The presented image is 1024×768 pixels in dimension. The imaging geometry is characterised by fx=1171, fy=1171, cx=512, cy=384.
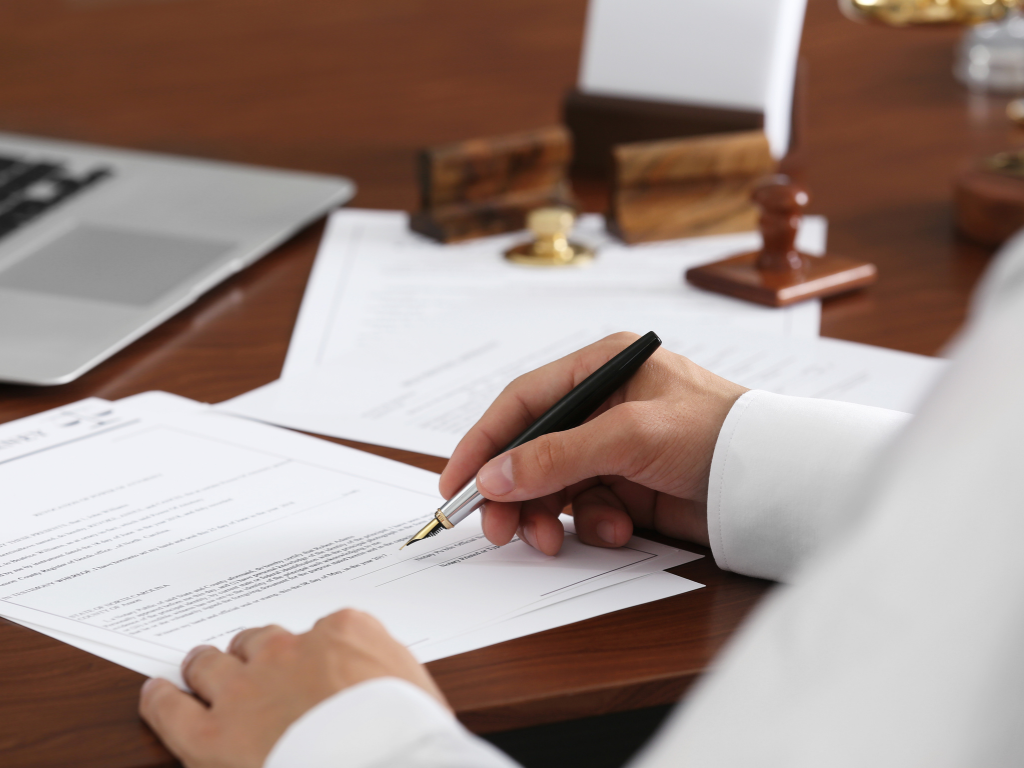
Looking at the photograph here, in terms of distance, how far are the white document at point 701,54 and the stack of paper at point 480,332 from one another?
175 mm

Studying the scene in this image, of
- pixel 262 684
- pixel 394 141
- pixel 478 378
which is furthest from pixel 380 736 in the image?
pixel 394 141

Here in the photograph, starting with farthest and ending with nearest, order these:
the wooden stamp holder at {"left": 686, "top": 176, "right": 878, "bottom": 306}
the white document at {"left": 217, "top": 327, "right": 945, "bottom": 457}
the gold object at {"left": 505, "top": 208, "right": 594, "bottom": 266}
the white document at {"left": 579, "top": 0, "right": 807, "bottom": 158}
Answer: the white document at {"left": 579, "top": 0, "right": 807, "bottom": 158}
the gold object at {"left": 505, "top": 208, "right": 594, "bottom": 266}
the wooden stamp holder at {"left": 686, "top": 176, "right": 878, "bottom": 306}
the white document at {"left": 217, "top": 327, "right": 945, "bottom": 457}

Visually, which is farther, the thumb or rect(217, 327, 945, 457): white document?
rect(217, 327, 945, 457): white document

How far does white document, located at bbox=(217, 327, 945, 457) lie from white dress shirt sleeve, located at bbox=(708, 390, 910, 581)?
0.64 ft

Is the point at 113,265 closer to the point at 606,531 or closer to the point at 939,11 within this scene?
the point at 606,531

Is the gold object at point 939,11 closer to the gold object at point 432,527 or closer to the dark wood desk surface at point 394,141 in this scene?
the dark wood desk surface at point 394,141

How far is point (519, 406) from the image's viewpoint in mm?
707

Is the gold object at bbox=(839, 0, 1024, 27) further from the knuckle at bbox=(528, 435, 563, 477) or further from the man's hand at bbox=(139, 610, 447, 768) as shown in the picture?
the man's hand at bbox=(139, 610, 447, 768)

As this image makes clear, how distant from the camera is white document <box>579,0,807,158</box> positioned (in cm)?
126

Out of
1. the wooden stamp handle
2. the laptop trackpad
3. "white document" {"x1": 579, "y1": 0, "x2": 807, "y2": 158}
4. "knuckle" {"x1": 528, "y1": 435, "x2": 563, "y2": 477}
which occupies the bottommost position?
the laptop trackpad

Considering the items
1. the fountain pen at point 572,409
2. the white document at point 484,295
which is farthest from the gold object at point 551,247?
the fountain pen at point 572,409

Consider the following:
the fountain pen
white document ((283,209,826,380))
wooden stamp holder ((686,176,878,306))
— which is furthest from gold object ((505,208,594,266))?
the fountain pen

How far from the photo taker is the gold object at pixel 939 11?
1087 millimetres

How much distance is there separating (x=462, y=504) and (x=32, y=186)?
0.79m
